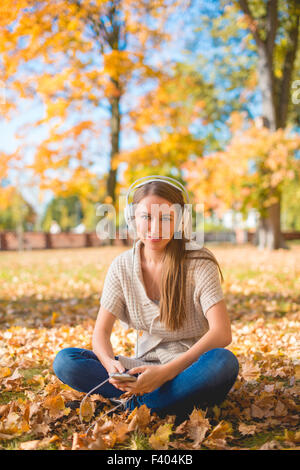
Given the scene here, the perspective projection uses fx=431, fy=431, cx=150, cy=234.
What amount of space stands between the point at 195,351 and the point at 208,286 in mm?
333

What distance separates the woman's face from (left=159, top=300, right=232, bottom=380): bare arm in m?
0.45

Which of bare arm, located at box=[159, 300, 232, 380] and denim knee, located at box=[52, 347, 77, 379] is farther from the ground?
bare arm, located at box=[159, 300, 232, 380]

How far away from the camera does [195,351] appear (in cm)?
213

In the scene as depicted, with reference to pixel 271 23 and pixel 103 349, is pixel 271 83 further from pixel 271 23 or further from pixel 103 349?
pixel 103 349

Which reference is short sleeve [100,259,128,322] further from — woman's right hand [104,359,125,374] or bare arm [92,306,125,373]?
woman's right hand [104,359,125,374]

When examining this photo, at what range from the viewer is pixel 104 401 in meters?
2.45

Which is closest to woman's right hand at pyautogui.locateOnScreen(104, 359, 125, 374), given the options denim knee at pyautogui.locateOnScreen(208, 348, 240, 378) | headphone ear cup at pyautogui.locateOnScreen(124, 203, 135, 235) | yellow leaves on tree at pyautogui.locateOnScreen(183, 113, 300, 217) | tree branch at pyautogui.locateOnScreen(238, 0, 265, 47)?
denim knee at pyautogui.locateOnScreen(208, 348, 240, 378)

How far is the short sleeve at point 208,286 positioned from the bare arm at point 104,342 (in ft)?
1.73

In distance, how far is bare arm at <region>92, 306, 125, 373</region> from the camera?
7.25ft

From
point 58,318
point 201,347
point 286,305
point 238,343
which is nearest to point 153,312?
point 201,347

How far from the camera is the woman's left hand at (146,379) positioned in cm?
199

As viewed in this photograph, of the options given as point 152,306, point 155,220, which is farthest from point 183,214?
point 152,306

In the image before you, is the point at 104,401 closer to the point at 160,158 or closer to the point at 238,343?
the point at 238,343

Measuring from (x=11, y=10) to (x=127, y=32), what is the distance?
21.1 ft
